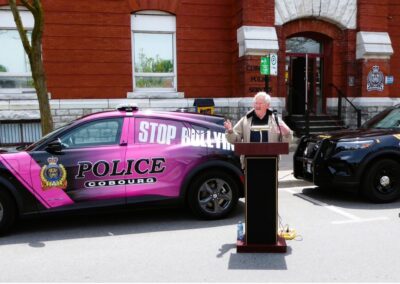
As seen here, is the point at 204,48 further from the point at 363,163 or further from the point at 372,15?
the point at 363,163

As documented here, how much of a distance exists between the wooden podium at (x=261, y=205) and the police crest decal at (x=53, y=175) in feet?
7.74

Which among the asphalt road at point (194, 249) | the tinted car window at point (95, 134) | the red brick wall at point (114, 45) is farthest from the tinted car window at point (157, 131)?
the red brick wall at point (114, 45)

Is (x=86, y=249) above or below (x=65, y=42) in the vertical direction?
below

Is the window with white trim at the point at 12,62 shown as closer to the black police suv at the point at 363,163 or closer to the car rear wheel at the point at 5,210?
the car rear wheel at the point at 5,210

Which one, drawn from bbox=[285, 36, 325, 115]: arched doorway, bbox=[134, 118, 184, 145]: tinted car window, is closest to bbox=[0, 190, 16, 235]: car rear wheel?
bbox=[134, 118, 184, 145]: tinted car window

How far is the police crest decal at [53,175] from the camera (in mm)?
5180

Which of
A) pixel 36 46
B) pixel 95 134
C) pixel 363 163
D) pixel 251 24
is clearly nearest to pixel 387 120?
pixel 363 163

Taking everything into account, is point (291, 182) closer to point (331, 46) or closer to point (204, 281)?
point (204, 281)

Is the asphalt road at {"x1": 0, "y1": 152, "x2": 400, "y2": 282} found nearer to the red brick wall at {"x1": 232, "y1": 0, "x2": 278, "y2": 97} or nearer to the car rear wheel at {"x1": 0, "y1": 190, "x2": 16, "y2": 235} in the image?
the car rear wheel at {"x1": 0, "y1": 190, "x2": 16, "y2": 235}

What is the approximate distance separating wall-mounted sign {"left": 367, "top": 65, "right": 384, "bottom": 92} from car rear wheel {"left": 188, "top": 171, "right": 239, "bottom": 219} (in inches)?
371

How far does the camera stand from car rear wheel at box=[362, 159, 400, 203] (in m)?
6.45

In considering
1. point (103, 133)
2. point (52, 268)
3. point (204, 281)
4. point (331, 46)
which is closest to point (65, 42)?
point (103, 133)

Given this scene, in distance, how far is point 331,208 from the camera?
6324mm

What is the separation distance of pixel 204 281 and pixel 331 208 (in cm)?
324
